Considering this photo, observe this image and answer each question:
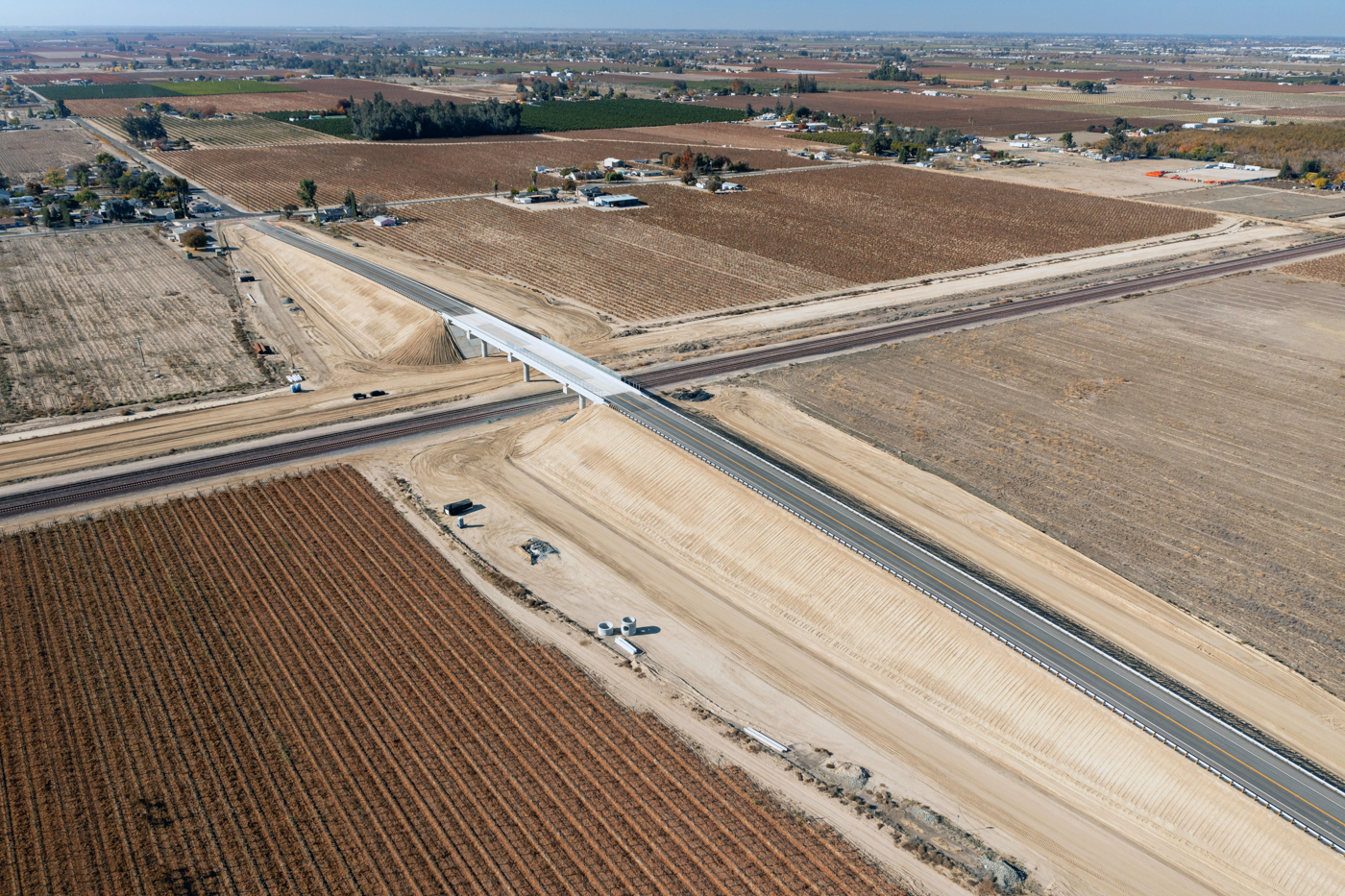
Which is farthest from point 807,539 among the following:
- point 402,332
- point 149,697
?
point 402,332

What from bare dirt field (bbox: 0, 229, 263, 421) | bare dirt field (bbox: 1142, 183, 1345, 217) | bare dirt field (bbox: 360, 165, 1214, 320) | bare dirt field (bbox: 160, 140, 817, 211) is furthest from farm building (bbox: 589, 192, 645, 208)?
bare dirt field (bbox: 1142, 183, 1345, 217)

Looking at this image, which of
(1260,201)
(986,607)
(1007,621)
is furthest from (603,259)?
(1260,201)

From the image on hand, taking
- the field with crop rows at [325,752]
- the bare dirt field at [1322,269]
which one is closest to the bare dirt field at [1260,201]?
the bare dirt field at [1322,269]

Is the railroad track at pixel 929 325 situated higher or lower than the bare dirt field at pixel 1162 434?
higher

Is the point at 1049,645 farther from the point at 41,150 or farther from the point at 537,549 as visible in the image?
the point at 41,150

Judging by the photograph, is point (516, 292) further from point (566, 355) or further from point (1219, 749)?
point (1219, 749)

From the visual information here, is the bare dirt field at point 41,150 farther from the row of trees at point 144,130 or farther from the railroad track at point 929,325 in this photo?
the railroad track at point 929,325
